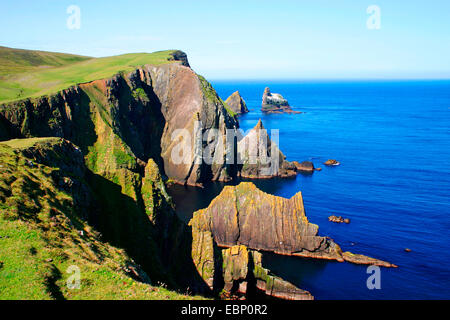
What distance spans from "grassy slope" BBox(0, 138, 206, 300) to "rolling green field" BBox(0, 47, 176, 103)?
38.3 metres

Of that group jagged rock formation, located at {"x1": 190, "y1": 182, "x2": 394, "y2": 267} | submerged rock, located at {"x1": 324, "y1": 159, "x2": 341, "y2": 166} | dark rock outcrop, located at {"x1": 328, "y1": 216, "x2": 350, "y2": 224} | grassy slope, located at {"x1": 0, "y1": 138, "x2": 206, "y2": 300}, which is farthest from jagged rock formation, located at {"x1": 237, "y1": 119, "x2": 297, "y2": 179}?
grassy slope, located at {"x1": 0, "y1": 138, "x2": 206, "y2": 300}

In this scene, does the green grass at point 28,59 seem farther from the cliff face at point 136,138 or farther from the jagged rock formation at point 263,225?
the jagged rock formation at point 263,225

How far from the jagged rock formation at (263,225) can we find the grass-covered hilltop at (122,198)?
180 millimetres

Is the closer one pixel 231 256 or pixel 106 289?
pixel 106 289

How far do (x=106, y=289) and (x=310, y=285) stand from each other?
36279mm

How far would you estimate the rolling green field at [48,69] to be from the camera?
68250 millimetres

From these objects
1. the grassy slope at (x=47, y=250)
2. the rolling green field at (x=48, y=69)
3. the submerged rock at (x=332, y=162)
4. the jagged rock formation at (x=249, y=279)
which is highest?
the rolling green field at (x=48, y=69)

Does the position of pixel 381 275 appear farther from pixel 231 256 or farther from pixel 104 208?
pixel 104 208

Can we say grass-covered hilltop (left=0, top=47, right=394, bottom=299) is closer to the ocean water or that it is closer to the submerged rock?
the ocean water

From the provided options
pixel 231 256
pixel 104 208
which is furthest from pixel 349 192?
pixel 104 208

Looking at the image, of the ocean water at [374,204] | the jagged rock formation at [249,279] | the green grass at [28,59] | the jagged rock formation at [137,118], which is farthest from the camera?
the green grass at [28,59]

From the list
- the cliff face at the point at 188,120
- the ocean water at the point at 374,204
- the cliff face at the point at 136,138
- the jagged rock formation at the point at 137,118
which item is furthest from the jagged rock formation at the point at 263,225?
the cliff face at the point at 188,120

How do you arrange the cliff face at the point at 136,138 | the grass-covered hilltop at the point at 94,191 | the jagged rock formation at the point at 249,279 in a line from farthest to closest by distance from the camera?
the jagged rock formation at the point at 249,279 < the cliff face at the point at 136,138 < the grass-covered hilltop at the point at 94,191

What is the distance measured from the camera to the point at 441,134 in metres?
148
